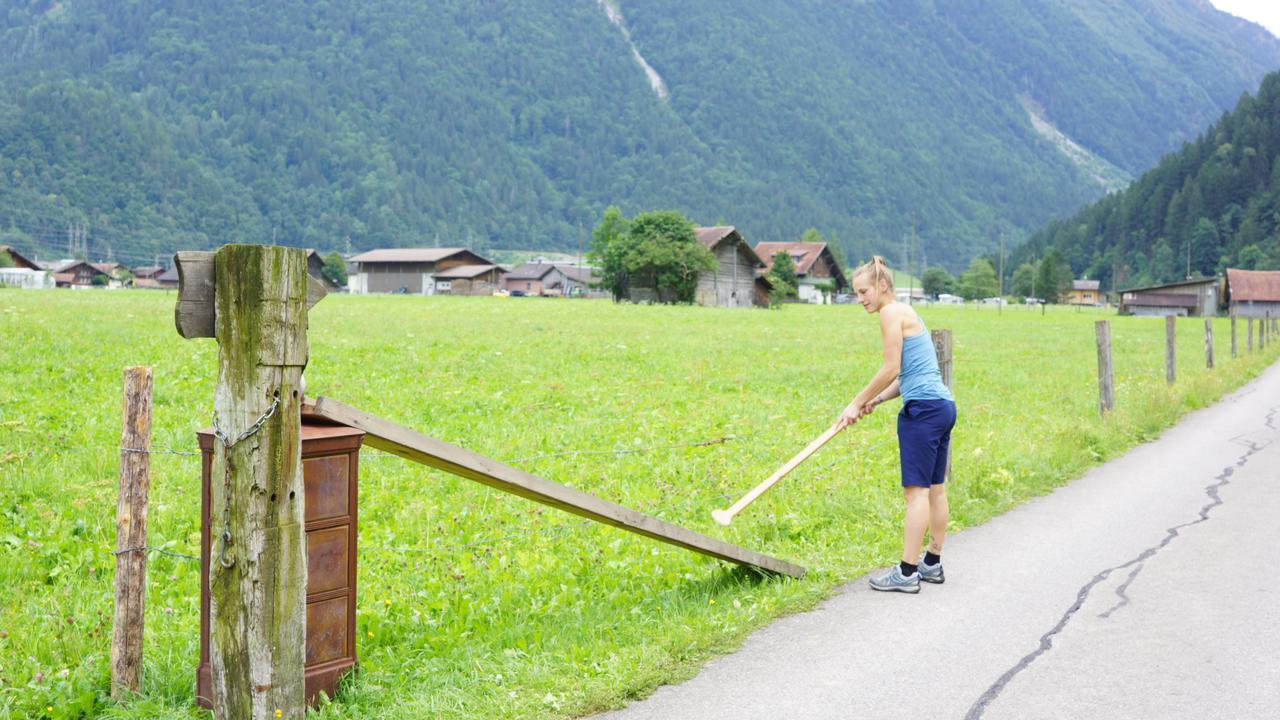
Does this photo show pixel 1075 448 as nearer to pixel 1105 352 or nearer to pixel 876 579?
pixel 1105 352

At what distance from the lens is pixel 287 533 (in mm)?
4270

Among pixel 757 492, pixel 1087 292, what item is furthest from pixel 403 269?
pixel 757 492

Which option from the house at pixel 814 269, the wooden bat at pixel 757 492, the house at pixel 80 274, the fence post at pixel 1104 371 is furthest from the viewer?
the house at pixel 80 274

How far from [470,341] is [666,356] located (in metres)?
5.61

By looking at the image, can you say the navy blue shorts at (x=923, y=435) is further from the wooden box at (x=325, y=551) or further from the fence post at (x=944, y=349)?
the wooden box at (x=325, y=551)

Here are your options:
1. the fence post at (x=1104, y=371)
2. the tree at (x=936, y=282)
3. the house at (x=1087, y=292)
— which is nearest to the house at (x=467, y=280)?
the tree at (x=936, y=282)

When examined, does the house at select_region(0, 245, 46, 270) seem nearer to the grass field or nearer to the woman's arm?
the grass field

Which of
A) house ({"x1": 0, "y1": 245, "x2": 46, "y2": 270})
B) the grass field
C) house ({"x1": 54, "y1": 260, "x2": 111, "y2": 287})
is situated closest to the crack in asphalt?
the grass field

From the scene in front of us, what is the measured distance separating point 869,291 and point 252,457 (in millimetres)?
4265

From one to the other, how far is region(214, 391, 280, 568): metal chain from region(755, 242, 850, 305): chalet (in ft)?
383

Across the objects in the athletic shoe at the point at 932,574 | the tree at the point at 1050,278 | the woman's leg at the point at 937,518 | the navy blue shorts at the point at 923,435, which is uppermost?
the tree at the point at 1050,278

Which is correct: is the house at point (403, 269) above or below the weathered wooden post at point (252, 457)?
above

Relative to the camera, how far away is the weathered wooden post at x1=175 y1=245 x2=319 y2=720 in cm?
413

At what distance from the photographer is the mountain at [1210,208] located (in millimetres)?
144250
